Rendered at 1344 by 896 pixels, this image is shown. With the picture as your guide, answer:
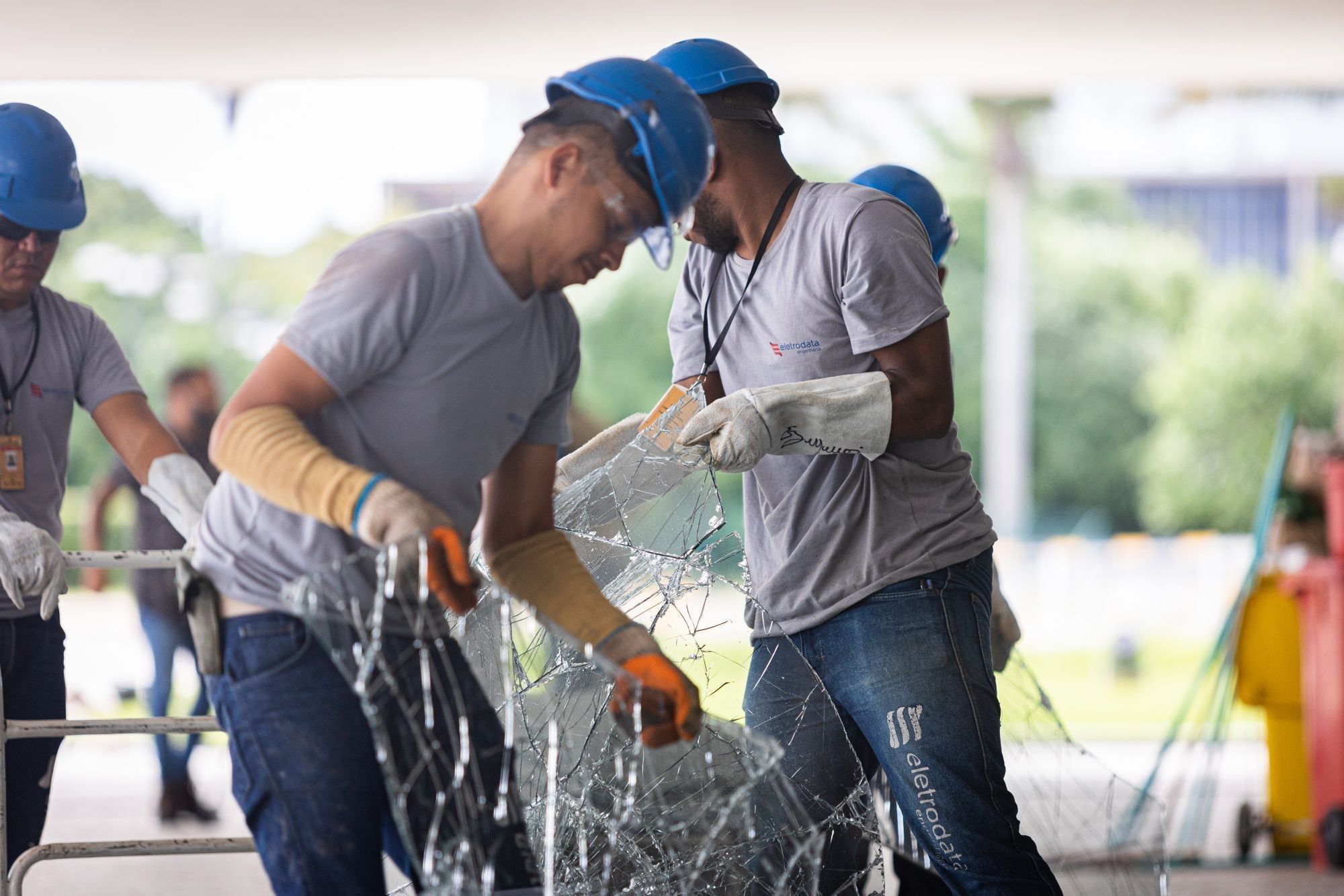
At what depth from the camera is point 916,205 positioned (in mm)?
2746

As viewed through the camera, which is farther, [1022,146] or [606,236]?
[1022,146]

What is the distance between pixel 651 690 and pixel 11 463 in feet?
4.23

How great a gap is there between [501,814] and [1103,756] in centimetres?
523

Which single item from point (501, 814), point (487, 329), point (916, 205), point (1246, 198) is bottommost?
point (501, 814)

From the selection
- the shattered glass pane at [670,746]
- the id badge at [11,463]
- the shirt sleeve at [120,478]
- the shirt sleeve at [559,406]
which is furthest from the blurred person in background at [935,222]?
the shirt sleeve at [120,478]

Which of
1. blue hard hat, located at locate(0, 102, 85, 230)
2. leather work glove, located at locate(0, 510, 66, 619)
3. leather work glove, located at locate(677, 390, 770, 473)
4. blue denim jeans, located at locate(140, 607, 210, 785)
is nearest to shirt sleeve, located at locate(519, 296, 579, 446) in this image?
leather work glove, located at locate(677, 390, 770, 473)

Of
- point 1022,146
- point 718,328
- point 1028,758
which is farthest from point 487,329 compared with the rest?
point 1022,146

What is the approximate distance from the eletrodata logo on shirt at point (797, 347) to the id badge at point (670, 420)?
0.15 meters

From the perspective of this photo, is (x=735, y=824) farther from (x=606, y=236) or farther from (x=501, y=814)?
(x=606, y=236)

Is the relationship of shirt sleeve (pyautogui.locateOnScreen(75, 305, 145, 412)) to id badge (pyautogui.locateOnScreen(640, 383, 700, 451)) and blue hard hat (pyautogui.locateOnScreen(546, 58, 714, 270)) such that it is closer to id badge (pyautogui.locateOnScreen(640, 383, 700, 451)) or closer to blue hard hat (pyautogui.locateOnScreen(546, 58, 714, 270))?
id badge (pyautogui.locateOnScreen(640, 383, 700, 451))

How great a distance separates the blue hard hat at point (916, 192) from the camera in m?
2.73

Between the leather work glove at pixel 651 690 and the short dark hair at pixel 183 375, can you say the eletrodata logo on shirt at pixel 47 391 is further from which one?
the short dark hair at pixel 183 375

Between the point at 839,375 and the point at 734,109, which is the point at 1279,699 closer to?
the point at 839,375

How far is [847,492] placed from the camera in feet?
6.38
